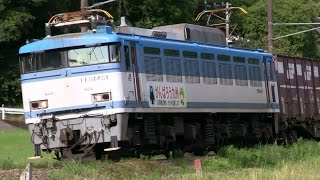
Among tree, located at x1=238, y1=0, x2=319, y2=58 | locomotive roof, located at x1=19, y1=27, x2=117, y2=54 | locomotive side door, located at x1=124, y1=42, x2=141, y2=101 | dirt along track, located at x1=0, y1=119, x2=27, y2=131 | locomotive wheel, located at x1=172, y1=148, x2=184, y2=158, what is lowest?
locomotive wheel, located at x1=172, y1=148, x2=184, y2=158

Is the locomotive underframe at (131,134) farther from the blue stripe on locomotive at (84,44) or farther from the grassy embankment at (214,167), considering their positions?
the blue stripe on locomotive at (84,44)

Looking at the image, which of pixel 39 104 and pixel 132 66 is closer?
pixel 132 66

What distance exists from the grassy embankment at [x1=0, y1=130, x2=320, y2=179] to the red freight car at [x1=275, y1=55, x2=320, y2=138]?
554cm

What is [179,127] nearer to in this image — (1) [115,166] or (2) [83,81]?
(2) [83,81]

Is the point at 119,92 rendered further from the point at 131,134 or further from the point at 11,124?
the point at 11,124

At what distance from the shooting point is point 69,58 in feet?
59.4

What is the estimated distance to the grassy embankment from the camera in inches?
547

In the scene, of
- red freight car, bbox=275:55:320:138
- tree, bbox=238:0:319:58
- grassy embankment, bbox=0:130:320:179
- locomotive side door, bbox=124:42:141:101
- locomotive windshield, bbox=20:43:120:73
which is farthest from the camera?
tree, bbox=238:0:319:58

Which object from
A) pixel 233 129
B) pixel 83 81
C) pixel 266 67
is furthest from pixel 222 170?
pixel 266 67

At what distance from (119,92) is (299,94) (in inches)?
537

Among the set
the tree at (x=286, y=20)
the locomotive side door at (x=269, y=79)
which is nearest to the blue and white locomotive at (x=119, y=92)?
the locomotive side door at (x=269, y=79)

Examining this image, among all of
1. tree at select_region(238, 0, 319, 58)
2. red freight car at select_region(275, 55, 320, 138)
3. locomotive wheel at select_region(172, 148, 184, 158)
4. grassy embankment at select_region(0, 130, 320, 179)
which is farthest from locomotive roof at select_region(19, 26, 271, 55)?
tree at select_region(238, 0, 319, 58)

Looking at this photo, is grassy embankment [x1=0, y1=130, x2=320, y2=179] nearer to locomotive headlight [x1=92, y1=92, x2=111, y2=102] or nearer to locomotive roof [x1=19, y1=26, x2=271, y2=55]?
locomotive headlight [x1=92, y1=92, x2=111, y2=102]

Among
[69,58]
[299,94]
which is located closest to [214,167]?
[69,58]
